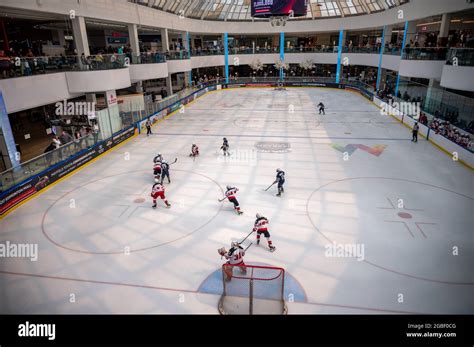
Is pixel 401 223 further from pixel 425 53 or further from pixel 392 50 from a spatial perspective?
pixel 392 50

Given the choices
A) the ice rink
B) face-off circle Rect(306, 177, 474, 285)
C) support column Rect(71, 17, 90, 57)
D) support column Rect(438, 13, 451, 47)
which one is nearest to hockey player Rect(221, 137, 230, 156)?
the ice rink

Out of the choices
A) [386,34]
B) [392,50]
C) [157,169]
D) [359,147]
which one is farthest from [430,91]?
[157,169]

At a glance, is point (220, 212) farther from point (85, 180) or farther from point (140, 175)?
point (85, 180)

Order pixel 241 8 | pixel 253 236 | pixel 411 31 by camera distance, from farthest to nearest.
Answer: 1. pixel 241 8
2. pixel 411 31
3. pixel 253 236

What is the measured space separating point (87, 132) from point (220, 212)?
11.1 metres

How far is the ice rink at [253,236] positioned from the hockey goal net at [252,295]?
351 mm

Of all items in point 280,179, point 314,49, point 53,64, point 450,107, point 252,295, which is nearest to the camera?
point 252,295

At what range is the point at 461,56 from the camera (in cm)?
1650

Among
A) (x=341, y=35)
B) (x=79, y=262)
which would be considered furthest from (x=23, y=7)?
(x=341, y=35)

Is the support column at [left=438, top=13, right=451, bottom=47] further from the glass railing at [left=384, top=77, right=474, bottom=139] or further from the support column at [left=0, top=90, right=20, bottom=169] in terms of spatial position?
the support column at [left=0, top=90, right=20, bottom=169]

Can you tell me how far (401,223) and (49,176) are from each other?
14017 mm

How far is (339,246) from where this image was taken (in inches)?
351

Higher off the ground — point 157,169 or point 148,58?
point 148,58
